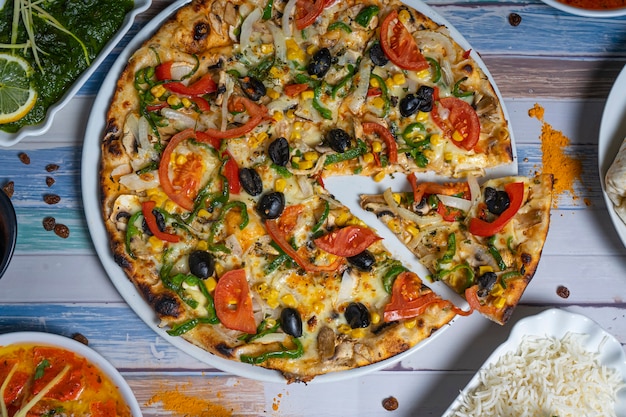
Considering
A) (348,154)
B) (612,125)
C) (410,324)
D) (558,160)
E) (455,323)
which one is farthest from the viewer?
(558,160)

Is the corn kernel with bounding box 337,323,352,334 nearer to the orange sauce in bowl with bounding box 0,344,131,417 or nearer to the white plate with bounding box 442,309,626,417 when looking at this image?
the white plate with bounding box 442,309,626,417

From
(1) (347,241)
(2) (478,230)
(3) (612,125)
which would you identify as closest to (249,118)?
(1) (347,241)

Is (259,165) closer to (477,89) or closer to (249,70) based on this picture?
(249,70)

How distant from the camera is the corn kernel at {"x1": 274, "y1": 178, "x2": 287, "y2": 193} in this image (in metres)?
5.93

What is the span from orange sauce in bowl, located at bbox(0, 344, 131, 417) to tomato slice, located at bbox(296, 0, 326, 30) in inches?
131

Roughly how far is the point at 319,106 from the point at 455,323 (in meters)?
2.25

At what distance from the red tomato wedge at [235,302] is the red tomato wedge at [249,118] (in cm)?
112

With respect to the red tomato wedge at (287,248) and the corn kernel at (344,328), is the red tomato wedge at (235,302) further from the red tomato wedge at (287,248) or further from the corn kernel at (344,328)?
the corn kernel at (344,328)

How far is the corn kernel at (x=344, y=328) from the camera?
583cm

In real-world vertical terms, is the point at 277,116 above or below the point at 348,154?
above

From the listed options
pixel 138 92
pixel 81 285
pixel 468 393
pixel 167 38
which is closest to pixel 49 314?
pixel 81 285

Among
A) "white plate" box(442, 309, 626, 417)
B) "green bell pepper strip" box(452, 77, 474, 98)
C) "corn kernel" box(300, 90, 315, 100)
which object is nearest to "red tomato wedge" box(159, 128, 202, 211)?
"corn kernel" box(300, 90, 315, 100)

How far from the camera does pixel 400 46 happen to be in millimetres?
6129

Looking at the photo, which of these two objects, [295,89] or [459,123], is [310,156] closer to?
[295,89]
